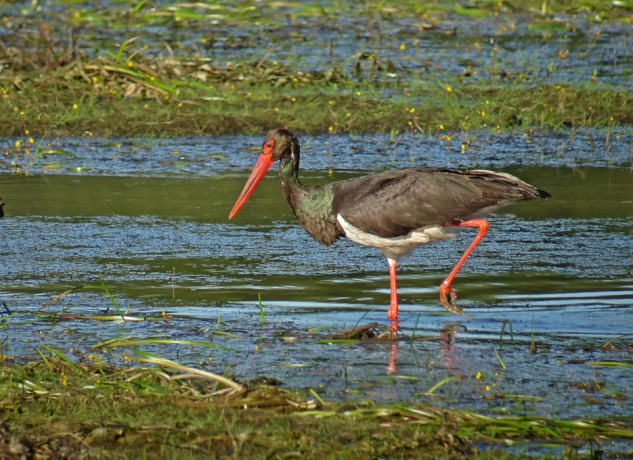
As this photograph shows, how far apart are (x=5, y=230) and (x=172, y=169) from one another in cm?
245

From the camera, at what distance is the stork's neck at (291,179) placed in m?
7.15

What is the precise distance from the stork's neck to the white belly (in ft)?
1.40

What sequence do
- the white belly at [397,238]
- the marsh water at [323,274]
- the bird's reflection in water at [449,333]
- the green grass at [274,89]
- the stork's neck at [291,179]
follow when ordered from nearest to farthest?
the marsh water at [323,274], the bird's reflection in water at [449,333], the white belly at [397,238], the stork's neck at [291,179], the green grass at [274,89]

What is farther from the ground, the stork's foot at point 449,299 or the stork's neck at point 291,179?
the stork's neck at point 291,179

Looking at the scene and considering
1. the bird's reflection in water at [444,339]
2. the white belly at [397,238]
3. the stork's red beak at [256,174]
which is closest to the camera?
the bird's reflection in water at [444,339]

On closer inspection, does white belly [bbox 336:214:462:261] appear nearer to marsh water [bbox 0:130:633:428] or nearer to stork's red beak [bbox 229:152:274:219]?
marsh water [bbox 0:130:633:428]

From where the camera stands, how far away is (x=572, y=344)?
5586mm

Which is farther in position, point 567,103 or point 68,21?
point 68,21

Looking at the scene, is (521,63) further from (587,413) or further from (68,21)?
(587,413)

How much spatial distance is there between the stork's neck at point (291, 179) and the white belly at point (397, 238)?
0.43 m

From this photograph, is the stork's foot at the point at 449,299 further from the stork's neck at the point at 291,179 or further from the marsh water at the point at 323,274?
the stork's neck at the point at 291,179

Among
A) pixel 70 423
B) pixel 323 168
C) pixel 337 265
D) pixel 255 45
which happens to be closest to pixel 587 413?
pixel 70 423

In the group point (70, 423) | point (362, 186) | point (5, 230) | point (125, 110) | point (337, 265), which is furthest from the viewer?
point (125, 110)

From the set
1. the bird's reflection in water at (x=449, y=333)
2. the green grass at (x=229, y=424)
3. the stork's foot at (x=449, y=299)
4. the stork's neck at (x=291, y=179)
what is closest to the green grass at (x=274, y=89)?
the stork's neck at (x=291, y=179)
